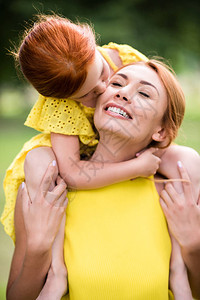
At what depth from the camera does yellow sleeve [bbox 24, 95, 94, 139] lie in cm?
237

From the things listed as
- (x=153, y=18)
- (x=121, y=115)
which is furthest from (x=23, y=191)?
(x=153, y=18)

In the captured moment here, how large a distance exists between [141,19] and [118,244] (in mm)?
11840

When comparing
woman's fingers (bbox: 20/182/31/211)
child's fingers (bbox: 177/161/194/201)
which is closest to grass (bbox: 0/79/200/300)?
child's fingers (bbox: 177/161/194/201)

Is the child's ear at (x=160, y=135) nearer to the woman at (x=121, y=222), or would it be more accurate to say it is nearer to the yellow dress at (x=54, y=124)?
the woman at (x=121, y=222)

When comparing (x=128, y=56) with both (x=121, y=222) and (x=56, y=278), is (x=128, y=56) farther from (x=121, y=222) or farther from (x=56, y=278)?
(x=56, y=278)

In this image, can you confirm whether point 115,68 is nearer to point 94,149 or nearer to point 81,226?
point 94,149

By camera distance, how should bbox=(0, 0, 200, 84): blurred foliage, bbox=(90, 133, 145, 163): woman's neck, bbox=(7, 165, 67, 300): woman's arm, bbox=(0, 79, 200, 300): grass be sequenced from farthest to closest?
bbox=(0, 0, 200, 84): blurred foliage, bbox=(0, 79, 200, 300): grass, bbox=(90, 133, 145, 163): woman's neck, bbox=(7, 165, 67, 300): woman's arm

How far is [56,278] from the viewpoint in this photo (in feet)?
7.22

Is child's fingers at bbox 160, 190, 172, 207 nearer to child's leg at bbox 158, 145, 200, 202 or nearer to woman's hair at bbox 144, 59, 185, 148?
child's leg at bbox 158, 145, 200, 202

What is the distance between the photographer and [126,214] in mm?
2328

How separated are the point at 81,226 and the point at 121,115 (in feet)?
2.34

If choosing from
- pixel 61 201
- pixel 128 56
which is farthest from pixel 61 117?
pixel 128 56

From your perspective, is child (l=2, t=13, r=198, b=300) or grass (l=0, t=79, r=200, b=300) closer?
child (l=2, t=13, r=198, b=300)

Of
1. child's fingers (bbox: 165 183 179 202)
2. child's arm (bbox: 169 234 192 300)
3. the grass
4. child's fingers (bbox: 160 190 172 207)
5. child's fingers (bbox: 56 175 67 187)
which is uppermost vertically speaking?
child's fingers (bbox: 56 175 67 187)
